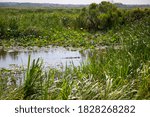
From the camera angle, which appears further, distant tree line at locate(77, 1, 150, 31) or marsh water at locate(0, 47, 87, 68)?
distant tree line at locate(77, 1, 150, 31)

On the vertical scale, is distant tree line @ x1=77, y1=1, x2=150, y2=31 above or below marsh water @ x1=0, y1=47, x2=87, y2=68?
above

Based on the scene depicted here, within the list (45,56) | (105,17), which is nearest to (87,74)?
(45,56)

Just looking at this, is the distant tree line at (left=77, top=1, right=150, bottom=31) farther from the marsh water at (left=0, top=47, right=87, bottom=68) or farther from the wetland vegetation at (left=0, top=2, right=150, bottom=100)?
the marsh water at (left=0, top=47, right=87, bottom=68)

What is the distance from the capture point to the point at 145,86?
4.75 metres

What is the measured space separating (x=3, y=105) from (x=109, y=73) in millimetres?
1651

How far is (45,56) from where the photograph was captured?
913cm

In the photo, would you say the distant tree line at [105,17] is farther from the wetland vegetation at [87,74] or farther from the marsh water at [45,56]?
the marsh water at [45,56]

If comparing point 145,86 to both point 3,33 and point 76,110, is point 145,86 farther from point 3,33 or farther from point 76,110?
point 3,33

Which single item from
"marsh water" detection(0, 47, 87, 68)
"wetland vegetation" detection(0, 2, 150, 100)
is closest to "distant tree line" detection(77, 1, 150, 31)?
"wetland vegetation" detection(0, 2, 150, 100)

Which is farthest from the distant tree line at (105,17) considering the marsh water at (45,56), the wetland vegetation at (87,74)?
the marsh water at (45,56)

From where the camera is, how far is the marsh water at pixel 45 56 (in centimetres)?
825

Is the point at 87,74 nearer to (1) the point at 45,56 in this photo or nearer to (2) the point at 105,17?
(1) the point at 45,56

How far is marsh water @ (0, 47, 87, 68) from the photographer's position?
825 cm

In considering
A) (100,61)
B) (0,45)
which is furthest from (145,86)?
(0,45)
